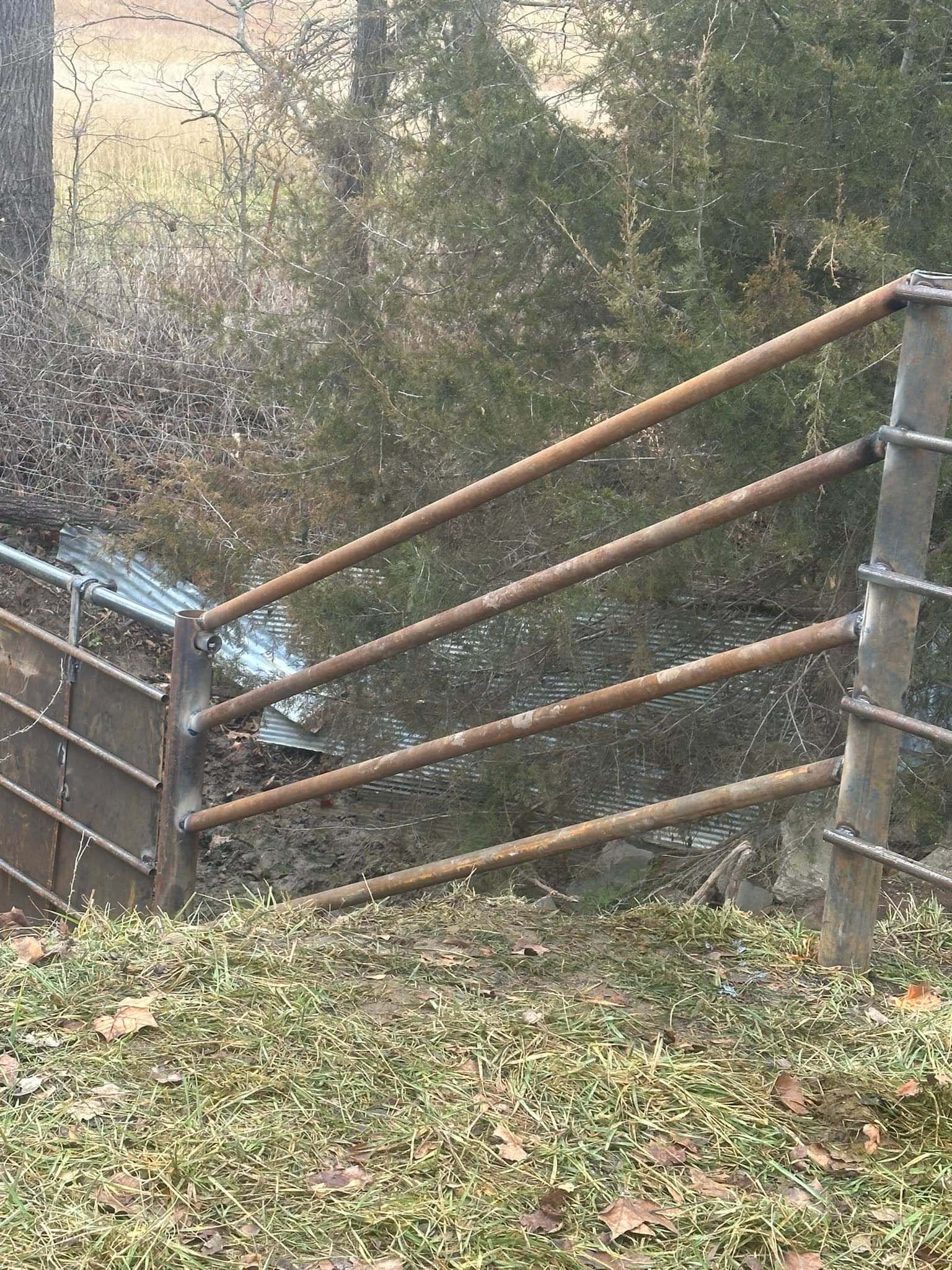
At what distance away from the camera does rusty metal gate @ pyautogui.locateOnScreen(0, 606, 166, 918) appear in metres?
4.25

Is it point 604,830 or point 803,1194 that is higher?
point 604,830

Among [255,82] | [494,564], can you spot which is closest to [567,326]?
[494,564]

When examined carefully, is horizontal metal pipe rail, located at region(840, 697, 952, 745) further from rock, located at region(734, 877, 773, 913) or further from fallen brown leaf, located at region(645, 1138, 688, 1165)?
rock, located at region(734, 877, 773, 913)

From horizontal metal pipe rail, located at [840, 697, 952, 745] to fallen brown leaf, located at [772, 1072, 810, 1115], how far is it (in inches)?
28.3

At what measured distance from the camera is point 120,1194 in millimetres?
2104

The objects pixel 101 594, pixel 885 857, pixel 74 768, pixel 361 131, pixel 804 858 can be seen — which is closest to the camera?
pixel 885 857

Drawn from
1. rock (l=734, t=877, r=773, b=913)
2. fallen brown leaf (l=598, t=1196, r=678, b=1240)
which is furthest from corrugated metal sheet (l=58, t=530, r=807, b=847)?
fallen brown leaf (l=598, t=1196, r=678, b=1240)

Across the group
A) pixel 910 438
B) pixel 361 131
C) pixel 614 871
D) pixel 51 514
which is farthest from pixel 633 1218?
pixel 51 514

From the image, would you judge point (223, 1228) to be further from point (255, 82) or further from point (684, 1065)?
point (255, 82)

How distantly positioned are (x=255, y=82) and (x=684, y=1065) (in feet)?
34.5

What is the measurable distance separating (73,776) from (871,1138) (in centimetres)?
324

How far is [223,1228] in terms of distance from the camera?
205cm

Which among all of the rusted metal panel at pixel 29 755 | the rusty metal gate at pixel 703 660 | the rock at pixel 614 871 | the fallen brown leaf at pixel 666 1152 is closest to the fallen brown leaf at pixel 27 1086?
the rusty metal gate at pixel 703 660

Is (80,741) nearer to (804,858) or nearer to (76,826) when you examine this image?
(76,826)
